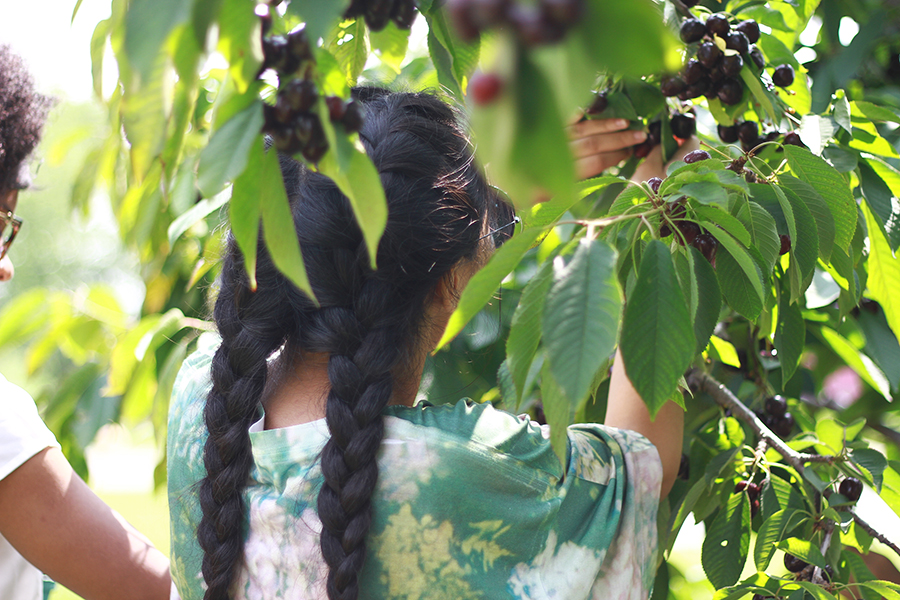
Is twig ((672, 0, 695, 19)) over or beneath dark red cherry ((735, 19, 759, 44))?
over

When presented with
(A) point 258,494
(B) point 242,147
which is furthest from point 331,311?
(B) point 242,147

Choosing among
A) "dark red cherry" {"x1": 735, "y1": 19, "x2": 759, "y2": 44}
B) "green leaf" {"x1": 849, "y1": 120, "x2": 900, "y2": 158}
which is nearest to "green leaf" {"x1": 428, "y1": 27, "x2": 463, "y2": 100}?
"dark red cherry" {"x1": 735, "y1": 19, "x2": 759, "y2": 44}

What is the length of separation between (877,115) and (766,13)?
0.92 feet

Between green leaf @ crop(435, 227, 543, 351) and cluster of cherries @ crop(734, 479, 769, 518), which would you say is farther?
cluster of cherries @ crop(734, 479, 769, 518)

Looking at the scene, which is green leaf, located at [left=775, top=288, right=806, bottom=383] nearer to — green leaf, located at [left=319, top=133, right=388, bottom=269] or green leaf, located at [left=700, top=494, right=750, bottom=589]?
green leaf, located at [left=700, top=494, right=750, bottom=589]

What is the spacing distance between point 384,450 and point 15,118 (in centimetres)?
98

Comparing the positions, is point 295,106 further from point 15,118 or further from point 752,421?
point 15,118

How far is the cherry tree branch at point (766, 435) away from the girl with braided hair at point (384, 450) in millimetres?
167

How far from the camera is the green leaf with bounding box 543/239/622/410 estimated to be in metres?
0.40

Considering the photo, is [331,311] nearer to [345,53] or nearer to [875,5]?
[345,53]

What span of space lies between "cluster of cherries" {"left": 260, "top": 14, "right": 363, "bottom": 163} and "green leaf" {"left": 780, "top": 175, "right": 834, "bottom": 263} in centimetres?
58

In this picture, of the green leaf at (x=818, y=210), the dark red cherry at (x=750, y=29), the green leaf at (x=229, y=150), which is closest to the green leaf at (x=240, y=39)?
the green leaf at (x=229, y=150)

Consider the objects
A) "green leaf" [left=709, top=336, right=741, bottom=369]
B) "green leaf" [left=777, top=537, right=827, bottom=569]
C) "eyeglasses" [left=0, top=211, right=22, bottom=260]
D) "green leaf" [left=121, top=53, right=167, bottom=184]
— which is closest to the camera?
"green leaf" [left=121, top=53, right=167, bottom=184]

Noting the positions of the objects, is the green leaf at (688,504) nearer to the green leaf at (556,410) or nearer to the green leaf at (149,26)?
the green leaf at (556,410)
